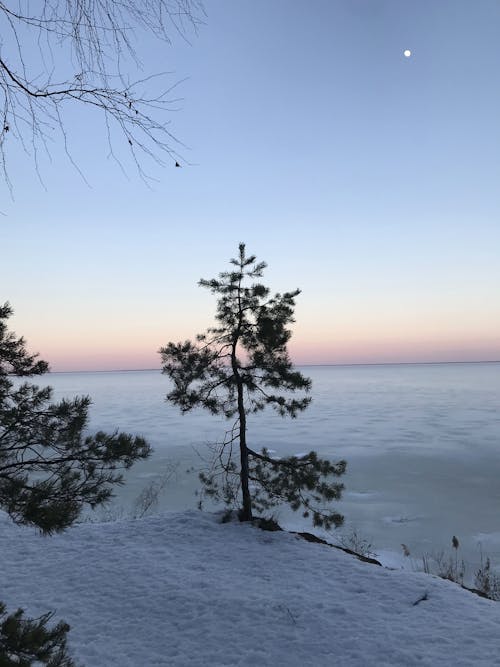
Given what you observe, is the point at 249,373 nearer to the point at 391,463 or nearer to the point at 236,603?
the point at 236,603

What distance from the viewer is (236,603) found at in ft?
24.3

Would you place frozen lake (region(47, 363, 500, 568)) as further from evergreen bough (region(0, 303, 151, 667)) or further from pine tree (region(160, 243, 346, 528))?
evergreen bough (region(0, 303, 151, 667))

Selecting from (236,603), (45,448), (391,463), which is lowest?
(391,463)

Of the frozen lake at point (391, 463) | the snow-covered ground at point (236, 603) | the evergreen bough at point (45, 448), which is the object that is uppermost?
the evergreen bough at point (45, 448)

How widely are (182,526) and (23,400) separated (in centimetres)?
748

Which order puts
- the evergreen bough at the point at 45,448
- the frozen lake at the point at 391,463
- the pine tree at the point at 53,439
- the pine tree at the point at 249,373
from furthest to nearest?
the frozen lake at the point at 391,463 < the pine tree at the point at 249,373 < the pine tree at the point at 53,439 < the evergreen bough at the point at 45,448

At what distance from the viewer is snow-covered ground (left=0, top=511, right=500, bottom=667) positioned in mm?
6125

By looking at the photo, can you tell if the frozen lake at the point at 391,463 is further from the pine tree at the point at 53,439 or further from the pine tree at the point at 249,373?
the pine tree at the point at 53,439

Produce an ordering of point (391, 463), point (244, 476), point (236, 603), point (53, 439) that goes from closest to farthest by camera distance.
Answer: point (53, 439) < point (236, 603) < point (244, 476) < point (391, 463)

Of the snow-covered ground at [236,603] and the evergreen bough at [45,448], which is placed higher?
the evergreen bough at [45,448]

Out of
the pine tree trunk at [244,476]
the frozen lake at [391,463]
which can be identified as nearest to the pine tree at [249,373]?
the pine tree trunk at [244,476]

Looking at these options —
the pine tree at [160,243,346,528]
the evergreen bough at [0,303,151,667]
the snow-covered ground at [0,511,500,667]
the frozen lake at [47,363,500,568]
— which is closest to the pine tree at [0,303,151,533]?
the evergreen bough at [0,303,151,667]

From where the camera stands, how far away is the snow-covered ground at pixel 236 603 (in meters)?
6.12

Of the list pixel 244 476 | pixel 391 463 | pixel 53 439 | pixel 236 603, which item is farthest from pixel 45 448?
pixel 391 463
